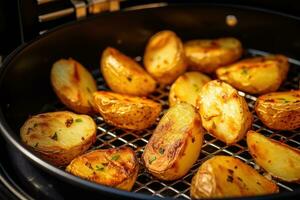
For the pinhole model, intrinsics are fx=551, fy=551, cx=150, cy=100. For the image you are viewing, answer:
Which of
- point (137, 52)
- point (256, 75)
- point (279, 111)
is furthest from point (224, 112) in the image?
point (137, 52)

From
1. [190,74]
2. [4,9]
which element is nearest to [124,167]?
[190,74]

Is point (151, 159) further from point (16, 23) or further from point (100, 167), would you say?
point (16, 23)

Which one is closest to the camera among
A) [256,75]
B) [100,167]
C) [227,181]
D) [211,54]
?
[227,181]

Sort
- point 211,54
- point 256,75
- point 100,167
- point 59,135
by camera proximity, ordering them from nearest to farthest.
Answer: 1. point 100,167
2. point 59,135
3. point 256,75
4. point 211,54

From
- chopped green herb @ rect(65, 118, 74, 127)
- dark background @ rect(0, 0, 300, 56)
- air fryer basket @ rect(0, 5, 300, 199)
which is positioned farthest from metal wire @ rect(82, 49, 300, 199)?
dark background @ rect(0, 0, 300, 56)

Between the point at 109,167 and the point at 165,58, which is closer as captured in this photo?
the point at 109,167

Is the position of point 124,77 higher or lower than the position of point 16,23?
lower

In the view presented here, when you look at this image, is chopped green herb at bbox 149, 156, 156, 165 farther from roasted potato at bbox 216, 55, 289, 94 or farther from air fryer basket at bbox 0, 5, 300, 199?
roasted potato at bbox 216, 55, 289, 94

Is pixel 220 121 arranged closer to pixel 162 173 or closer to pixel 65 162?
pixel 162 173

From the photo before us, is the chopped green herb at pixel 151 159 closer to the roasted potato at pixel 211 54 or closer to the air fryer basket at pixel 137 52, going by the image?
the air fryer basket at pixel 137 52
